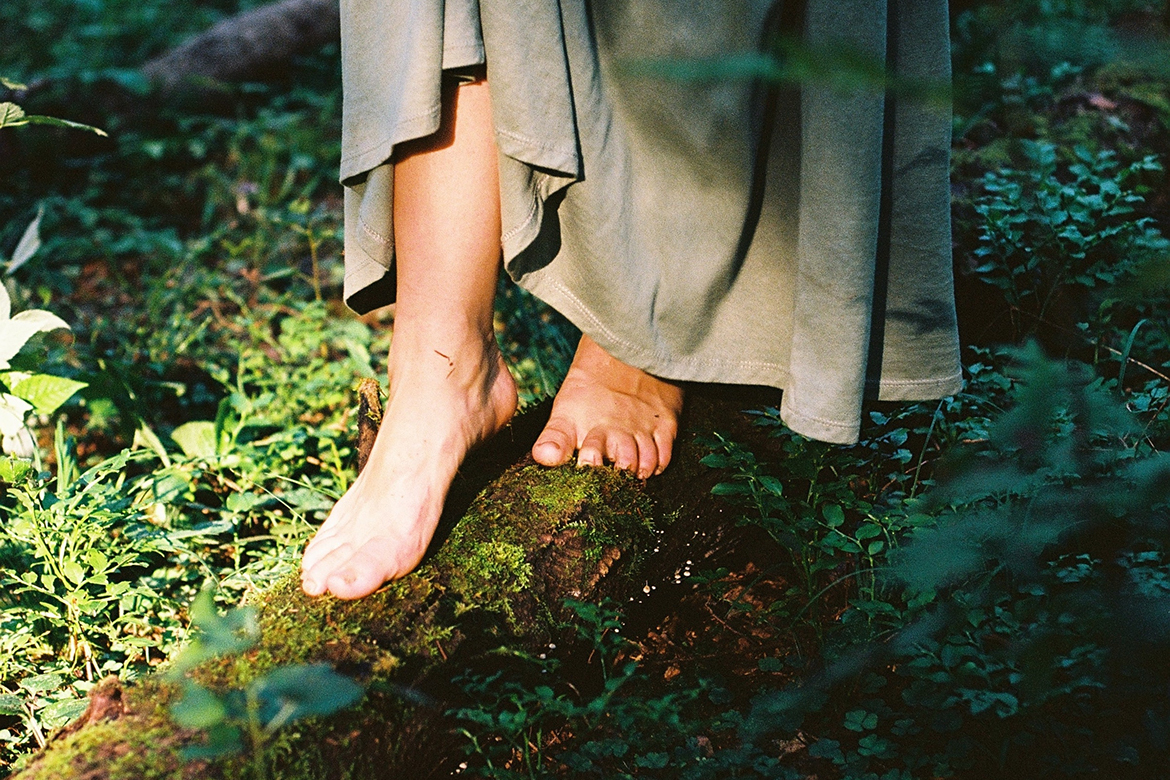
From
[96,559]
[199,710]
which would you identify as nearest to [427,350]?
[96,559]

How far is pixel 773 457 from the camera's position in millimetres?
1777

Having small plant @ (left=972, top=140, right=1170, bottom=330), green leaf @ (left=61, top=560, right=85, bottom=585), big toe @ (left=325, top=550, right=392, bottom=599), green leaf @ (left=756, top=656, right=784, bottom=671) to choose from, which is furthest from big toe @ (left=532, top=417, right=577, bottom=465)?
small plant @ (left=972, top=140, right=1170, bottom=330)

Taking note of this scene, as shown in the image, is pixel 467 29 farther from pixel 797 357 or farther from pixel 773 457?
pixel 773 457

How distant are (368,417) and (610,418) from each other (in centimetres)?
44

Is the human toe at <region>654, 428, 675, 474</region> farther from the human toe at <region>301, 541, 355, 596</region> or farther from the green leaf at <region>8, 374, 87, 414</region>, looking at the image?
the green leaf at <region>8, 374, 87, 414</region>

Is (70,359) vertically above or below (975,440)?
below

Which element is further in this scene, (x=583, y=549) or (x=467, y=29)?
(x=583, y=549)

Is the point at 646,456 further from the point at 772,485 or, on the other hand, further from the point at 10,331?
the point at 10,331

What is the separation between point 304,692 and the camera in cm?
88

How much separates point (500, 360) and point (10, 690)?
3.21 feet

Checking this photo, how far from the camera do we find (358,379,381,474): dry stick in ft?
5.64

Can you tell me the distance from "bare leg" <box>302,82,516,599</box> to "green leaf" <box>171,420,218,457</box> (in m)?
0.77

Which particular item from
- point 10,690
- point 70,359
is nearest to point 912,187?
point 10,690

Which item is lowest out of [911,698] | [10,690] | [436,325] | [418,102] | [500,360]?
[10,690]
